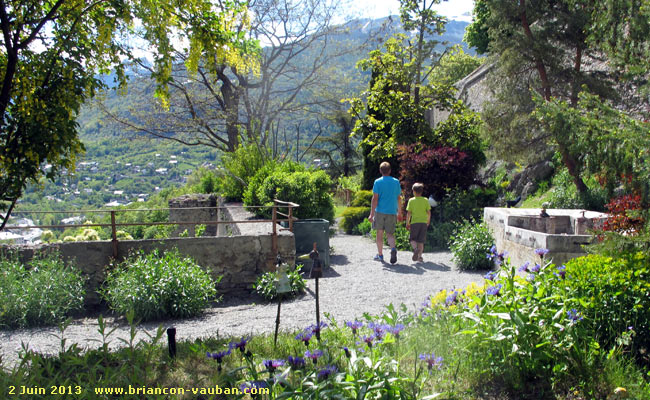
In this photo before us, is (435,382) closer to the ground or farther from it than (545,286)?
closer to the ground

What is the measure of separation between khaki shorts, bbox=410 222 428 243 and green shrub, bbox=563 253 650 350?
5.12m

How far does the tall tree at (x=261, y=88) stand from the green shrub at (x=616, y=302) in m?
18.5

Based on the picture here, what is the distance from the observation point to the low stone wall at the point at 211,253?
6992 millimetres

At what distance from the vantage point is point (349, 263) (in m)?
9.33

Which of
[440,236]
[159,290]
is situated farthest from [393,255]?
[159,290]

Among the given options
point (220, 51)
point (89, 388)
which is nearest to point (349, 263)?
point (220, 51)

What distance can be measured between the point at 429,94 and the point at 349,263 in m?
7.27

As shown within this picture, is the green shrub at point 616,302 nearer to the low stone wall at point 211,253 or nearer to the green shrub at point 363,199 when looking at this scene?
the low stone wall at point 211,253

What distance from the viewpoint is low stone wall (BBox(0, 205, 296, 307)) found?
699 cm

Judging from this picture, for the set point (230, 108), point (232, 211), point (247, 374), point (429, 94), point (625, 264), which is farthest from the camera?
point (230, 108)

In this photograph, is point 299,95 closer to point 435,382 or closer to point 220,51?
point 220,51

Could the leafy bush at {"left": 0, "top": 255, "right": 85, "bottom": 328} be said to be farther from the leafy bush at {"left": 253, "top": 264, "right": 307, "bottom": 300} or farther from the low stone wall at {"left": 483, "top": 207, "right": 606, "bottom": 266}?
the low stone wall at {"left": 483, "top": 207, "right": 606, "bottom": 266}

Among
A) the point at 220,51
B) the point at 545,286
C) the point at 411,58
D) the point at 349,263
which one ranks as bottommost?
the point at 349,263

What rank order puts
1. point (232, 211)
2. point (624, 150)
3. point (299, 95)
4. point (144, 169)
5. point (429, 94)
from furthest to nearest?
point (144, 169)
point (299, 95)
point (429, 94)
point (232, 211)
point (624, 150)
